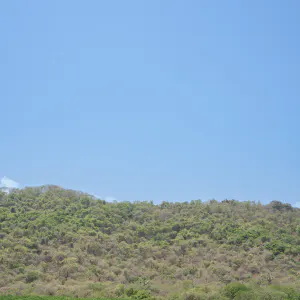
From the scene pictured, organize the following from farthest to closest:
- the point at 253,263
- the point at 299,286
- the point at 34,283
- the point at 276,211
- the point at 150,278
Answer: the point at 276,211 < the point at 253,263 < the point at 150,278 < the point at 34,283 < the point at 299,286

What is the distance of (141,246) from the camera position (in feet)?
161

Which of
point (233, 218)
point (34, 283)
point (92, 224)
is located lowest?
point (34, 283)

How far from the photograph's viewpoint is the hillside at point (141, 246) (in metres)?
35.8

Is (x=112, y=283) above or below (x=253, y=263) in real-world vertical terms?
below

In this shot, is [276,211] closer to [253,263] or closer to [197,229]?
[197,229]

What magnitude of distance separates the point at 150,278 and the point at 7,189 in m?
34.9

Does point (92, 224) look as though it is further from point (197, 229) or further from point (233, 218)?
point (233, 218)

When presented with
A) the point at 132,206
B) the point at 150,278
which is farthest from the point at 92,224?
the point at 150,278

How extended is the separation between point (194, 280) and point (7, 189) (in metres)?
38.9

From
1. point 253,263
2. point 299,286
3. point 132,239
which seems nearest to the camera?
point 299,286

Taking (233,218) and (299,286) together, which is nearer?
(299,286)

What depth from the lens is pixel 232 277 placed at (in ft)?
127

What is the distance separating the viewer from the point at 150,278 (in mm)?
40094

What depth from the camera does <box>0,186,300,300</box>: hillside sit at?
3581 centimetres
